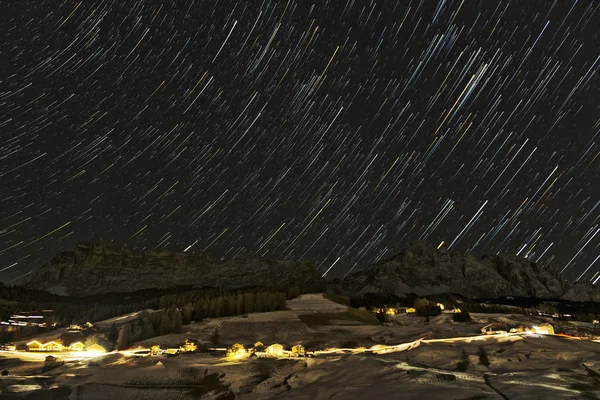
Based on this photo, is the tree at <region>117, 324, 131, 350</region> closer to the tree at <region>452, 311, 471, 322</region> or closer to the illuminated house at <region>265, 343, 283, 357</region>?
the illuminated house at <region>265, 343, 283, 357</region>

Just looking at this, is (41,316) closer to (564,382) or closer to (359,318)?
(359,318)

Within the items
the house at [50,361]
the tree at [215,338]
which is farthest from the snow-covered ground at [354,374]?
the tree at [215,338]

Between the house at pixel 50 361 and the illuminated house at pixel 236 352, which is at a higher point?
the house at pixel 50 361

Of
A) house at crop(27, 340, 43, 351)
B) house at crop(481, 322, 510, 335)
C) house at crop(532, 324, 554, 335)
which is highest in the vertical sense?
Result: house at crop(27, 340, 43, 351)

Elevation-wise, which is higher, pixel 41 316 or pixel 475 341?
pixel 41 316

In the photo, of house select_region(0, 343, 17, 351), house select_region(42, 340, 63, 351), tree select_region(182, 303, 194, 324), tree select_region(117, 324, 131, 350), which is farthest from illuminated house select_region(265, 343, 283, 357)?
house select_region(0, 343, 17, 351)

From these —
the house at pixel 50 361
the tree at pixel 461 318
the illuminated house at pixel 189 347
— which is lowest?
the tree at pixel 461 318

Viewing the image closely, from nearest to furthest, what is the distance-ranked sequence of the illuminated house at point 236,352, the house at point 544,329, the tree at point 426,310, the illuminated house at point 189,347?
1. the illuminated house at point 236,352
2. the illuminated house at point 189,347
3. the house at point 544,329
4. the tree at point 426,310

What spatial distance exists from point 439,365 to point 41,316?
7085 inches

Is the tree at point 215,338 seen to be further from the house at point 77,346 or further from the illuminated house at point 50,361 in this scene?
the illuminated house at point 50,361

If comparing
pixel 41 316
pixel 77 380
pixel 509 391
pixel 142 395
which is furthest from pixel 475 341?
pixel 41 316

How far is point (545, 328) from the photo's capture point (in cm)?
10219

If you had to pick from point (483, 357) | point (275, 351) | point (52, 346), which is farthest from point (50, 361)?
point (483, 357)

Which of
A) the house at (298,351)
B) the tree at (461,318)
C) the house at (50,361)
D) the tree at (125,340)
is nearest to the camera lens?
the house at (50,361)
